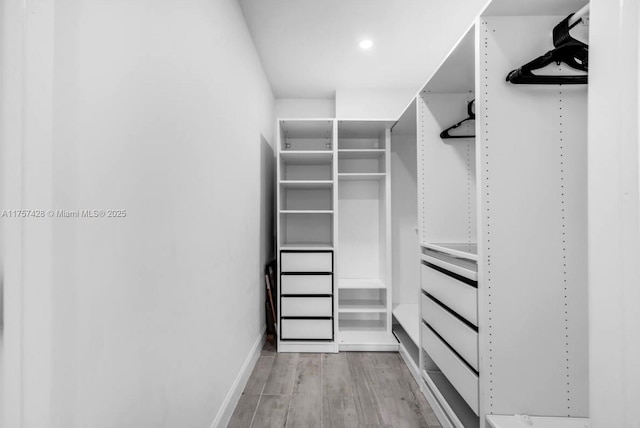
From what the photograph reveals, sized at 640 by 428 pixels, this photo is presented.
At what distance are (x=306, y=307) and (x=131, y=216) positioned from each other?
85.9 inches

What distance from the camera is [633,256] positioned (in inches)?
27.5

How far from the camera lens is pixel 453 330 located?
1.72 metres

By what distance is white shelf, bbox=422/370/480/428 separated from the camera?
5.62 feet

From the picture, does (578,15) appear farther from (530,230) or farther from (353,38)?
(353,38)

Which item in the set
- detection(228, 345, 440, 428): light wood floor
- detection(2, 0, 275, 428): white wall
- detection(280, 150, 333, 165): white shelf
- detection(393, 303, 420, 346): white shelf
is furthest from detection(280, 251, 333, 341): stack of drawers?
detection(2, 0, 275, 428): white wall

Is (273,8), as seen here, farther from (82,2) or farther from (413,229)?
(413,229)

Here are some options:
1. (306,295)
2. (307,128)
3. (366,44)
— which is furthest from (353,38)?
(306,295)

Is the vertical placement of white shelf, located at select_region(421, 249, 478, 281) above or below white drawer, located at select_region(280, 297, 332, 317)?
above

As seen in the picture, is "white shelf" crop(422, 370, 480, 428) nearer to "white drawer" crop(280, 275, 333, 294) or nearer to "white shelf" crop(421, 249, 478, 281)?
"white shelf" crop(421, 249, 478, 281)

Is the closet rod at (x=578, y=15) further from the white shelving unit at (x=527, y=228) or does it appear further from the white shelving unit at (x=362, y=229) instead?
the white shelving unit at (x=362, y=229)

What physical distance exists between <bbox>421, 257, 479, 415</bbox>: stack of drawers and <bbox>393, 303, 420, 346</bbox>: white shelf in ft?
1.31

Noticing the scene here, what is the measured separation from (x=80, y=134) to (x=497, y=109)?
60.0 inches

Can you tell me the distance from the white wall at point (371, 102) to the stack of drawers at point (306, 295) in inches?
62.9

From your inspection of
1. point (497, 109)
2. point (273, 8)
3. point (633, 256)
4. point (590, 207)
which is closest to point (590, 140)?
point (590, 207)
